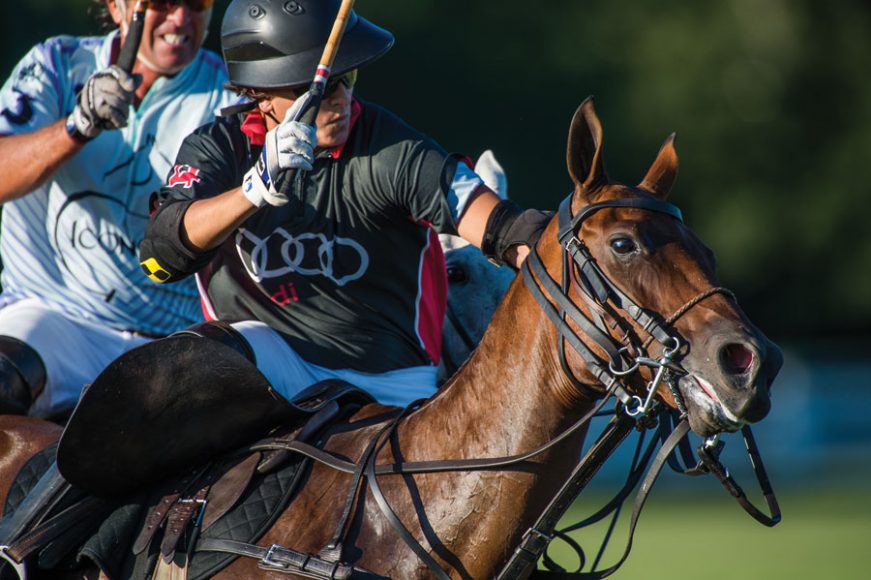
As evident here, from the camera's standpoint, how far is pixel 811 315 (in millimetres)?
25266

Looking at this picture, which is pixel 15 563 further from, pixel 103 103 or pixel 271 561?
pixel 103 103

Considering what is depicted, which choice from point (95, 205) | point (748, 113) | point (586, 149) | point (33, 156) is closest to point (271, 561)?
point (586, 149)

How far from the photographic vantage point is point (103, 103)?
5203 mm

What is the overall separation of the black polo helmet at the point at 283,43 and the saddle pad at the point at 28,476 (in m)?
1.42

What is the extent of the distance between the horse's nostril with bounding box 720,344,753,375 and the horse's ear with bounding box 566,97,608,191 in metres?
0.66

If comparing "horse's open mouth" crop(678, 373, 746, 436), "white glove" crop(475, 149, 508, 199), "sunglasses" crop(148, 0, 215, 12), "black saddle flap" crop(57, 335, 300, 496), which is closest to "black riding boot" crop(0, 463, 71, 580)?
"black saddle flap" crop(57, 335, 300, 496)

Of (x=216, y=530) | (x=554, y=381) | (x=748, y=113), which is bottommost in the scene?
(x=748, y=113)

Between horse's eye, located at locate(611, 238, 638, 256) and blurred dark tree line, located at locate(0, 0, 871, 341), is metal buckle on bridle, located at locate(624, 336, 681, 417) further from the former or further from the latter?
blurred dark tree line, located at locate(0, 0, 871, 341)

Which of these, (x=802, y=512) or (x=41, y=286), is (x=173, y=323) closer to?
(x=41, y=286)

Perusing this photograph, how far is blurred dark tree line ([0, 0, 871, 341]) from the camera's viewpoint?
2431cm

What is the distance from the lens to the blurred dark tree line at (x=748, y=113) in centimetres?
2431

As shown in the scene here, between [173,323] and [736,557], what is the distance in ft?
24.4

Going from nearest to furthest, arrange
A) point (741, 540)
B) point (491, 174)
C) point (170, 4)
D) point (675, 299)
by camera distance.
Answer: point (675, 299), point (491, 174), point (170, 4), point (741, 540)

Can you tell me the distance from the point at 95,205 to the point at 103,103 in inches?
30.9
